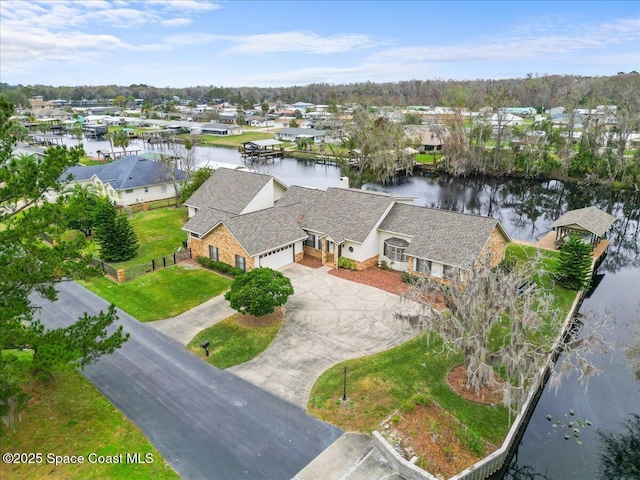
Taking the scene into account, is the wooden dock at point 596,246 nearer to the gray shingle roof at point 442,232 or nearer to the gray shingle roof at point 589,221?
the gray shingle roof at point 589,221

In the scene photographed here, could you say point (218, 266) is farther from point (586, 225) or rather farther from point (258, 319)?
point (586, 225)

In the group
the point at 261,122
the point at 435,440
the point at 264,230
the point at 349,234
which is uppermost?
the point at 264,230

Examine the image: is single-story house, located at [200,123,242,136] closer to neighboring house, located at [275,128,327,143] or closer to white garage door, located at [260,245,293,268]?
neighboring house, located at [275,128,327,143]

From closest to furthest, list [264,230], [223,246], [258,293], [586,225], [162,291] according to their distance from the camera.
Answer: [258,293], [162,291], [223,246], [264,230], [586,225]

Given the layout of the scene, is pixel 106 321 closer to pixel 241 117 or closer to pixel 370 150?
pixel 370 150

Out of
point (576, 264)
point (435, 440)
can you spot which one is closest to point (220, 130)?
point (576, 264)

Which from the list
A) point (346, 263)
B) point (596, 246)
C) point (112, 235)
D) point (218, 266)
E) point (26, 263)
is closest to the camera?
point (26, 263)

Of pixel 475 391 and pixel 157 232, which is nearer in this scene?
pixel 475 391
